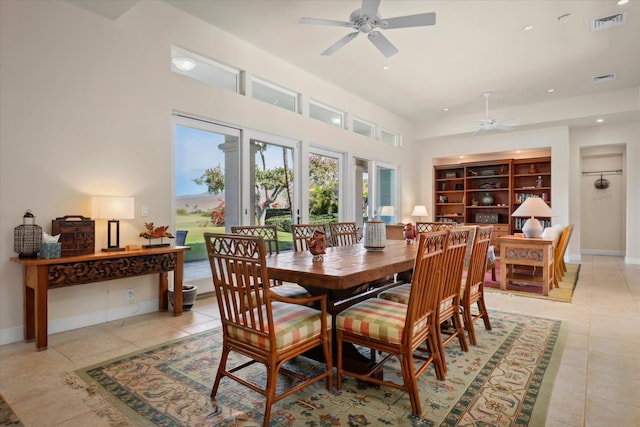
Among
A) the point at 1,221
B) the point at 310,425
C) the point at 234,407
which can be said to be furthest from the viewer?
the point at 1,221

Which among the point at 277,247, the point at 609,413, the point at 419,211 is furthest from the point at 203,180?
the point at 419,211

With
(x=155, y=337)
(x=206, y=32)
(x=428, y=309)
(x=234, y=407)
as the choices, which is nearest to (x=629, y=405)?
(x=428, y=309)

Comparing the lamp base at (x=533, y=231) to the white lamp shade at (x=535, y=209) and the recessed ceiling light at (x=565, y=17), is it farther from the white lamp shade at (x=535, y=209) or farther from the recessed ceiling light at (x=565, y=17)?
the recessed ceiling light at (x=565, y=17)

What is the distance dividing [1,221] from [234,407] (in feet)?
8.42

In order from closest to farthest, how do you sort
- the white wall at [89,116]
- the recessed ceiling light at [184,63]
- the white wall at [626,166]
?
the white wall at [89,116], the recessed ceiling light at [184,63], the white wall at [626,166]

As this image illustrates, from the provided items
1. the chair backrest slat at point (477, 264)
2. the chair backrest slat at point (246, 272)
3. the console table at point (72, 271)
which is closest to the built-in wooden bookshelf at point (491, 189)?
the chair backrest slat at point (477, 264)

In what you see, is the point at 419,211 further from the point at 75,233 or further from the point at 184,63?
the point at 75,233

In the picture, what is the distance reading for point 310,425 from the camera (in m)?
1.79

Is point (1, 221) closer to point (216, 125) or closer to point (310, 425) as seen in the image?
point (216, 125)

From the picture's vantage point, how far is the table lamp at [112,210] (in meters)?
3.32

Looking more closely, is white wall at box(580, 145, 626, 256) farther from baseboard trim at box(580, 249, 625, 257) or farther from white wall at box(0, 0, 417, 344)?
white wall at box(0, 0, 417, 344)

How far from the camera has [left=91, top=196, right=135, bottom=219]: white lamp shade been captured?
3.31 metres

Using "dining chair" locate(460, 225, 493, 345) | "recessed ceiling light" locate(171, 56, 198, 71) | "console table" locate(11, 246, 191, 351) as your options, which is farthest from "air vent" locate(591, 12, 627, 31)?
"console table" locate(11, 246, 191, 351)

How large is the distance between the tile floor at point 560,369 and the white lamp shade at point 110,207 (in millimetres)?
1052
